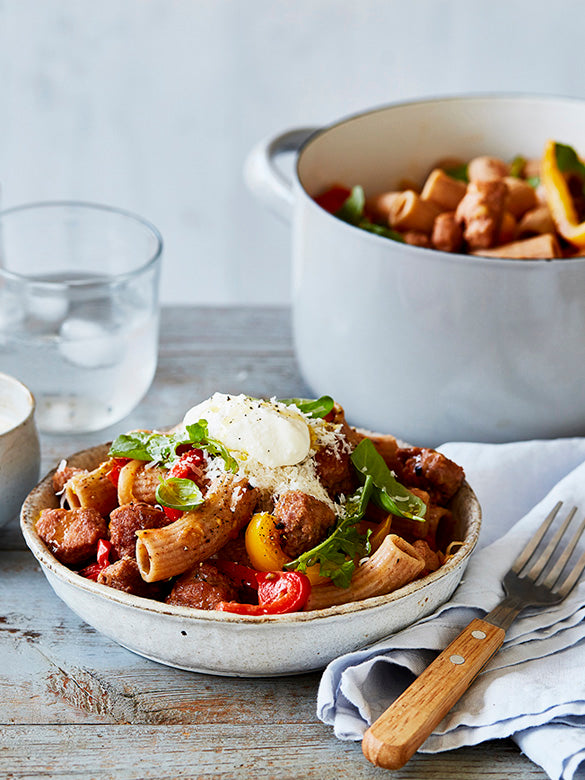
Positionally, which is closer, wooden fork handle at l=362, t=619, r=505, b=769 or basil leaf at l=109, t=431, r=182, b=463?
wooden fork handle at l=362, t=619, r=505, b=769

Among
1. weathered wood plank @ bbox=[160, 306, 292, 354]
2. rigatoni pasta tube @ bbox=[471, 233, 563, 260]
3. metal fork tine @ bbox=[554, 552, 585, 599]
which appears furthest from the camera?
weathered wood plank @ bbox=[160, 306, 292, 354]

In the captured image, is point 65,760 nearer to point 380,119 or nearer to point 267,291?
point 380,119

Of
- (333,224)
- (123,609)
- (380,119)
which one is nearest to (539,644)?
(123,609)

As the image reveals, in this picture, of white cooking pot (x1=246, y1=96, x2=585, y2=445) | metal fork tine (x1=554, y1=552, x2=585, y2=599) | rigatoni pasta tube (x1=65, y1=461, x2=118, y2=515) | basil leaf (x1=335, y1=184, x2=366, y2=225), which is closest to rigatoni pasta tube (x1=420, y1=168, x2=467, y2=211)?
basil leaf (x1=335, y1=184, x2=366, y2=225)

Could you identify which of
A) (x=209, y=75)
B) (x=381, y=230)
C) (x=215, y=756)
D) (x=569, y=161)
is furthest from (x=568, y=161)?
(x=209, y=75)

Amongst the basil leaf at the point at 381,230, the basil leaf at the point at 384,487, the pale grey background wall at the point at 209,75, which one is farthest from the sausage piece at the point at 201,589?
the pale grey background wall at the point at 209,75

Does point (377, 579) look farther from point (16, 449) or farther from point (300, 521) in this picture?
point (16, 449)

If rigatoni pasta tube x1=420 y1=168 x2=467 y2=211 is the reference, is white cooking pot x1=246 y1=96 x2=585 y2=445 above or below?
below

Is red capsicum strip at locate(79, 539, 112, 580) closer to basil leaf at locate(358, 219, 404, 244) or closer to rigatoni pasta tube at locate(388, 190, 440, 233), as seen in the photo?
basil leaf at locate(358, 219, 404, 244)
